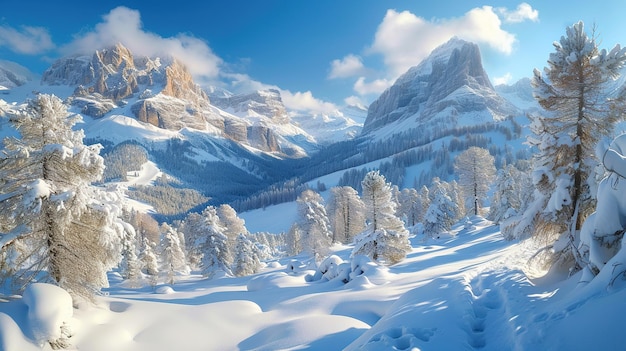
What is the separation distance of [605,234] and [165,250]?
41319 mm

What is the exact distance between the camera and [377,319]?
36.9ft

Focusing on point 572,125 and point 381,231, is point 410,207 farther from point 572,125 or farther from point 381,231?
point 572,125

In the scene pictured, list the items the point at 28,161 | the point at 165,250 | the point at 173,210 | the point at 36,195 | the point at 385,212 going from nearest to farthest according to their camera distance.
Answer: the point at 36,195, the point at 28,161, the point at 385,212, the point at 165,250, the point at 173,210

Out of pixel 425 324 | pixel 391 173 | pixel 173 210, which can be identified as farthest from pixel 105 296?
pixel 173 210

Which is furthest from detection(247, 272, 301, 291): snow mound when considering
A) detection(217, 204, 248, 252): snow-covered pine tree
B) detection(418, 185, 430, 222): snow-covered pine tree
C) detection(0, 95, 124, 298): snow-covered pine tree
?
detection(418, 185, 430, 222): snow-covered pine tree

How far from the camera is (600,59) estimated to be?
988cm

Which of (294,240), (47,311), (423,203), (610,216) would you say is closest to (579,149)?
(610,216)

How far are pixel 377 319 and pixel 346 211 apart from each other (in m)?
32.9

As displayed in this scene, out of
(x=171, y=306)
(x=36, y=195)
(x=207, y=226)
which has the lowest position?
(x=171, y=306)

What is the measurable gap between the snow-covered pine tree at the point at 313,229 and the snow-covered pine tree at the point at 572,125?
29.0 m

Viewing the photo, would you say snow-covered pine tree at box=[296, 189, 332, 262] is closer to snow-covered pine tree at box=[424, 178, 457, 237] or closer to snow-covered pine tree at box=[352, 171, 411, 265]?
snow-covered pine tree at box=[352, 171, 411, 265]

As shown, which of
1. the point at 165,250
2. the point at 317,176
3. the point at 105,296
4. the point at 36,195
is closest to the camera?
the point at 36,195

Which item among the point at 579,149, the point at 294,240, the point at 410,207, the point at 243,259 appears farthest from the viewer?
the point at 410,207

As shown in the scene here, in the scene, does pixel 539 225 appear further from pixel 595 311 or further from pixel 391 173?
pixel 391 173
